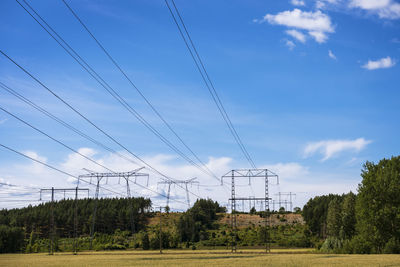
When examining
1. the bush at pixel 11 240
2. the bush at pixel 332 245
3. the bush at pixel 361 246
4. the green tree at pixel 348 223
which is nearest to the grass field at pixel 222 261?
the bush at pixel 361 246

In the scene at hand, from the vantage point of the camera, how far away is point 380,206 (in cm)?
7375

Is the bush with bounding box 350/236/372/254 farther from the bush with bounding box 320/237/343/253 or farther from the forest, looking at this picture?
the bush with bounding box 320/237/343/253

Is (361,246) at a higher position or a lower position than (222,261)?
higher

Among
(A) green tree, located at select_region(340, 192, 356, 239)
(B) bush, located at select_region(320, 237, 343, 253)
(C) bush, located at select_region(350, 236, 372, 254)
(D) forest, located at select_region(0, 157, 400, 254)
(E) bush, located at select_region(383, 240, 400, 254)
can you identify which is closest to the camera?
(E) bush, located at select_region(383, 240, 400, 254)

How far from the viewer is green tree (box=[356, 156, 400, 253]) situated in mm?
72188

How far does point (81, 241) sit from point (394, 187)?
9931 cm

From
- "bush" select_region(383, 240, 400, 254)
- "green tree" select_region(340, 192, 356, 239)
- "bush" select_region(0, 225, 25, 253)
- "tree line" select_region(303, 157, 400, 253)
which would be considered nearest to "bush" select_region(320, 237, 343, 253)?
"green tree" select_region(340, 192, 356, 239)

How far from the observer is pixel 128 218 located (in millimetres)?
174125

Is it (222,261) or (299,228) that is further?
(299,228)

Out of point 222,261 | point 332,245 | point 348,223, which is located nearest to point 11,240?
point 222,261

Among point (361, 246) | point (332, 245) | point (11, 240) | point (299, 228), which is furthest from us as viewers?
point (299, 228)

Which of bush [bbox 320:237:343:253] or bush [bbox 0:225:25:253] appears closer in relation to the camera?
bush [bbox 320:237:343:253]

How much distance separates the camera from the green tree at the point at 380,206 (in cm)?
7219

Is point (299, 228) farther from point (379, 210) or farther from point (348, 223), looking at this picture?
point (379, 210)
